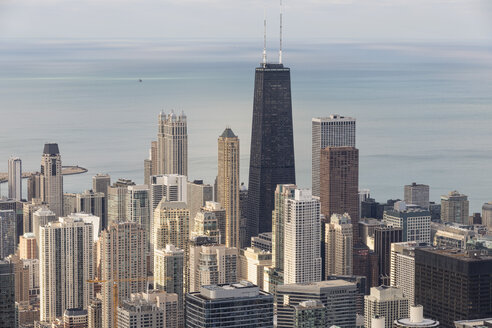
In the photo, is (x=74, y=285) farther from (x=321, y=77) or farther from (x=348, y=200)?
(x=321, y=77)

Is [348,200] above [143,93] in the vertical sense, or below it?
below

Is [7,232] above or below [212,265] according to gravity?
above

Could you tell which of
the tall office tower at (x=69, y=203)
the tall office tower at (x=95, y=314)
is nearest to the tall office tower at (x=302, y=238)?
the tall office tower at (x=95, y=314)

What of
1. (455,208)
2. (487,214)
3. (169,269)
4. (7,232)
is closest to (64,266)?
(169,269)

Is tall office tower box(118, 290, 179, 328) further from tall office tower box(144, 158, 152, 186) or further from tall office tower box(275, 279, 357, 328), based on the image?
tall office tower box(144, 158, 152, 186)

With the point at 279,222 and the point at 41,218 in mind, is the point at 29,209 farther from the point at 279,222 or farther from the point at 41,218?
the point at 279,222

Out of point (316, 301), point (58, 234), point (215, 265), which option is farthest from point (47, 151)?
point (316, 301)
